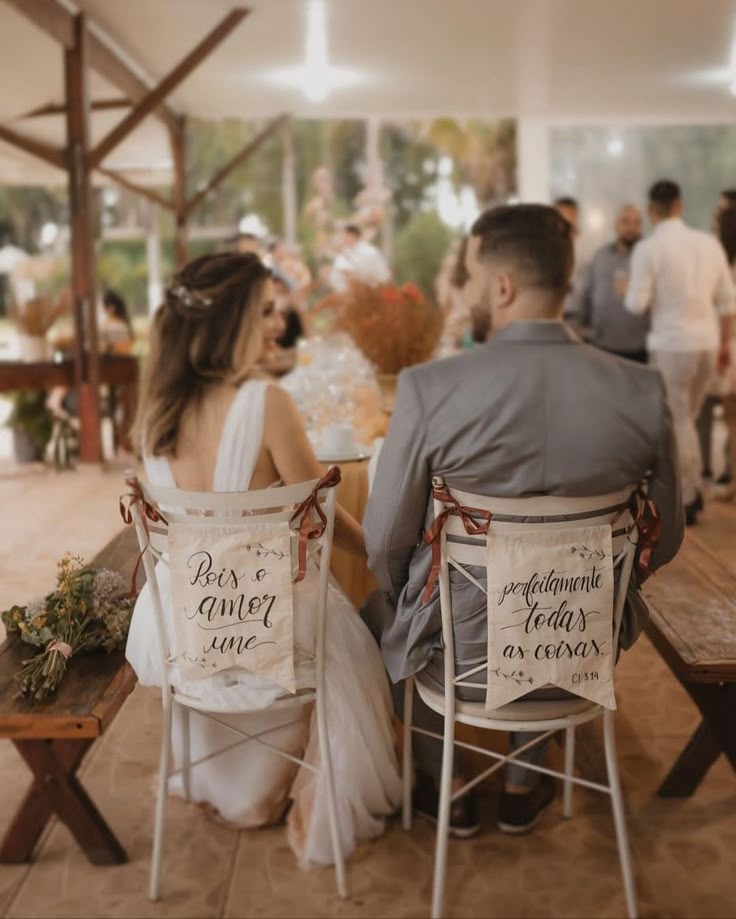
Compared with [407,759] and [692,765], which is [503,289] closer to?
[407,759]

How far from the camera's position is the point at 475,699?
6.97 feet

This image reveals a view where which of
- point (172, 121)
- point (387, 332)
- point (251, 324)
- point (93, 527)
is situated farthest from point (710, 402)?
point (172, 121)

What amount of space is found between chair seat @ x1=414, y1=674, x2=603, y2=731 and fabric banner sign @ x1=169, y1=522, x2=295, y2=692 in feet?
1.23

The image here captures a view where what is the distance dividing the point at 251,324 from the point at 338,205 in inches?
422

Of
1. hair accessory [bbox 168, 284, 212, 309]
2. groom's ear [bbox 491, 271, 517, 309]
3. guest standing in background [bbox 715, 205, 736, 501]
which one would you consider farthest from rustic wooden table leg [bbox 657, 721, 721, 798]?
guest standing in background [bbox 715, 205, 736, 501]

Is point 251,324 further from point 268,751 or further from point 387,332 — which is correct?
point 387,332

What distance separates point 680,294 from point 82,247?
4056mm

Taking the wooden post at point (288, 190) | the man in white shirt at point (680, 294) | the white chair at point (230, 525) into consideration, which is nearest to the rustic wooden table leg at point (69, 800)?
the white chair at point (230, 525)

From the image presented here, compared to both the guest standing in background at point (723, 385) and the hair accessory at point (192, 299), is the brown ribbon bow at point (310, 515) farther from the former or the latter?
the guest standing in background at point (723, 385)

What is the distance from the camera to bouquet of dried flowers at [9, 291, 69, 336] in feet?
→ 23.4

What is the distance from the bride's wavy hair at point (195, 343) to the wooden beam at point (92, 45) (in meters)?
4.33

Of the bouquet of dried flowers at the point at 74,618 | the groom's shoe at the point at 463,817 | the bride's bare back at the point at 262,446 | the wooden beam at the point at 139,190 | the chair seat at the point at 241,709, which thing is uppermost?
the wooden beam at the point at 139,190

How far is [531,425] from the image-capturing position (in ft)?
6.34

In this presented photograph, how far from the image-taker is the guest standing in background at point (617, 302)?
7199 mm
